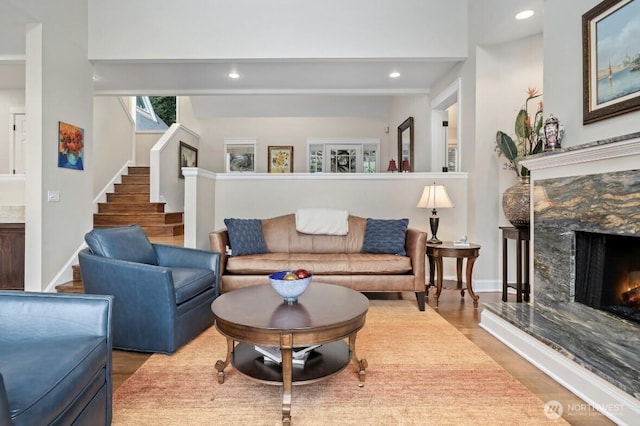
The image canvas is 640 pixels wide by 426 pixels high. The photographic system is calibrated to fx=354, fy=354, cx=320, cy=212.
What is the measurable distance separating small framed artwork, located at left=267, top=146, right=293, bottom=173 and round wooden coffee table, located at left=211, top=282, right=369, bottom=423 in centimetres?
618

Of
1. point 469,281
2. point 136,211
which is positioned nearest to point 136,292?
point 469,281

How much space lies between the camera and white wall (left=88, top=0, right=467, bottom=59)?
4.29 m

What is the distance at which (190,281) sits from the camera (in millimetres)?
2680

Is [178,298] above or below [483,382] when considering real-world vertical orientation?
above

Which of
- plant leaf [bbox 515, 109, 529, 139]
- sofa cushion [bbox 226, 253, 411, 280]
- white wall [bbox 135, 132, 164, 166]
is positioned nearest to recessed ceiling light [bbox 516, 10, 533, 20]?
plant leaf [bbox 515, 109, 529, 139]

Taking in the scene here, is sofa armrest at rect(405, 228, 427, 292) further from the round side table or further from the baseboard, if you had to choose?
the baseboard

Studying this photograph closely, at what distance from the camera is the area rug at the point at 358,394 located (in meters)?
1.69

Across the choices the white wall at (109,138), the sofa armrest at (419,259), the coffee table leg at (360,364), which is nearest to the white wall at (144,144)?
the white wall at (109,138)

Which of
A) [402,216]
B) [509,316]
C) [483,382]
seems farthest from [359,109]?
[483,382]

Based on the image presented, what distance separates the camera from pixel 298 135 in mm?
8273

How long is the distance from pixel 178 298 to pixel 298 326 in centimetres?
118

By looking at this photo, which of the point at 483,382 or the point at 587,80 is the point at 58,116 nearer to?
the point at 483,382

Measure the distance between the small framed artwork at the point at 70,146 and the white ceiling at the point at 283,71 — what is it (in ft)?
3.38

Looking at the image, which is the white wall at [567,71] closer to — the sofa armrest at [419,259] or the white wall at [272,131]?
the sofa armrest at [419,259]
